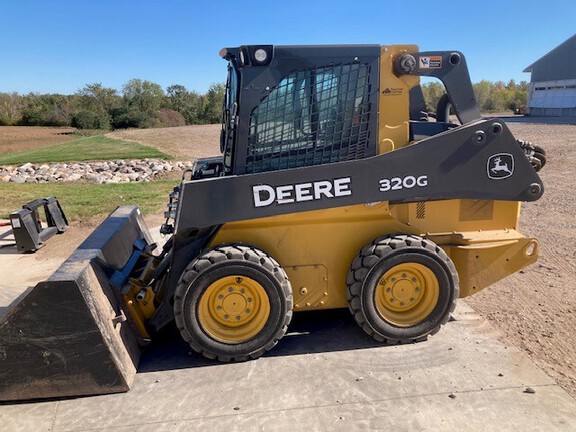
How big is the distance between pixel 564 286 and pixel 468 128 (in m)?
2.64

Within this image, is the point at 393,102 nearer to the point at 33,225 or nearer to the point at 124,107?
the point at 33,225

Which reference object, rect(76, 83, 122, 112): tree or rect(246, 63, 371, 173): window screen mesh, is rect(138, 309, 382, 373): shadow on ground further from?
rect(76, 83, 122, 112): tree

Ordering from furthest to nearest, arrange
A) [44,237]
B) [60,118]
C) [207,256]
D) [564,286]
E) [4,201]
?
[60,118]
[4,201]
[44,237]
[564,286]
[207,256]

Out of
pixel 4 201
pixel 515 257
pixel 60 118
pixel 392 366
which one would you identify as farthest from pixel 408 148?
pixel 60 118

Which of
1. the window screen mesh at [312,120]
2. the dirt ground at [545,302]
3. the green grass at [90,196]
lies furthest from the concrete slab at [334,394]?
the green grass at [90,196]

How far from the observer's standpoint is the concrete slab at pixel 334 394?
10.6 feet

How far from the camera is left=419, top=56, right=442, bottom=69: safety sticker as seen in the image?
3977 millimetres

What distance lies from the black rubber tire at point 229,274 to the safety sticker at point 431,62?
6.62ft

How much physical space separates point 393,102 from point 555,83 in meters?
45.0

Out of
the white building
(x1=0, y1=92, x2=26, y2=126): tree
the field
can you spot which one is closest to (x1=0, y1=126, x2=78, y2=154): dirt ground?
(x1=0, y1=92, x2=26, y2=126): tree

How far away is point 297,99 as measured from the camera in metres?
3.92

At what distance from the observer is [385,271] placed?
158 inches

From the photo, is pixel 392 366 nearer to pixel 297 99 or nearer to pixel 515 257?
pixel 515 257

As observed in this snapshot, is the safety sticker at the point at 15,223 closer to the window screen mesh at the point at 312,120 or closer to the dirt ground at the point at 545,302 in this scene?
the window screen mesh at the point at 312,120
